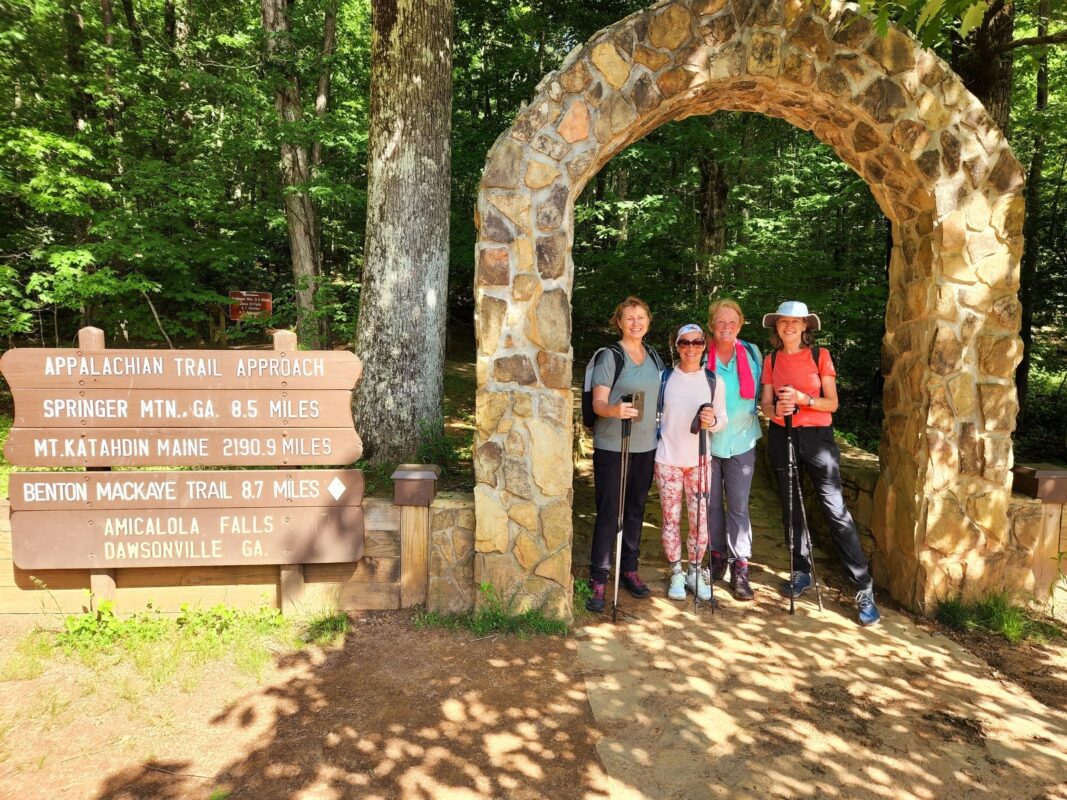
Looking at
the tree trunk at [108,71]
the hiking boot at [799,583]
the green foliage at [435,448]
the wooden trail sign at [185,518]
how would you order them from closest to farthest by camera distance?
the wooden trail sign at [185,518]
the hiking boot at [799,583]
the green foliage at [435,448]
the tree trunk at [108,71]

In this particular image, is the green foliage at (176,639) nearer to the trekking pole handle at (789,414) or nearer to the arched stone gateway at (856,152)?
the arched stone gateway at (856,152)

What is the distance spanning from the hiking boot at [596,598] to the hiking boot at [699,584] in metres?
0.59

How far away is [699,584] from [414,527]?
6.27 ft

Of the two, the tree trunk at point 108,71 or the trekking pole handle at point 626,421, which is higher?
the tree trunk at point 108,71

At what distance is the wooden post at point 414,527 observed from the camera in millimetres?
3754

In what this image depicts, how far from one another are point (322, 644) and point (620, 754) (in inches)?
70.7

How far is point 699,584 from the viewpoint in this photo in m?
4.10

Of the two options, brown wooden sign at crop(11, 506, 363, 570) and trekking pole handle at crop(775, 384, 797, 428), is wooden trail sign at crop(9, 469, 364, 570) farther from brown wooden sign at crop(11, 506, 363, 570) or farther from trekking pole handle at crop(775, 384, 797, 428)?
trekking pole handle at crop(775, 384, 797, 428)

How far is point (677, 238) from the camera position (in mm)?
9125

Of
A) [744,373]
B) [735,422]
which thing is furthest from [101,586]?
[744,373]

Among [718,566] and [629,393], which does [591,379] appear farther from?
[718,566]

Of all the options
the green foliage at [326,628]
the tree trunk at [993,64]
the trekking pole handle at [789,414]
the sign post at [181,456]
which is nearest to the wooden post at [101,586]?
the sign post at [181,456]

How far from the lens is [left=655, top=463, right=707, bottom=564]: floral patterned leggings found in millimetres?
4027

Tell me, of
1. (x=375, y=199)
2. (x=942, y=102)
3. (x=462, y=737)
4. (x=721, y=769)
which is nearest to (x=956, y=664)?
(x=721, y=769)
